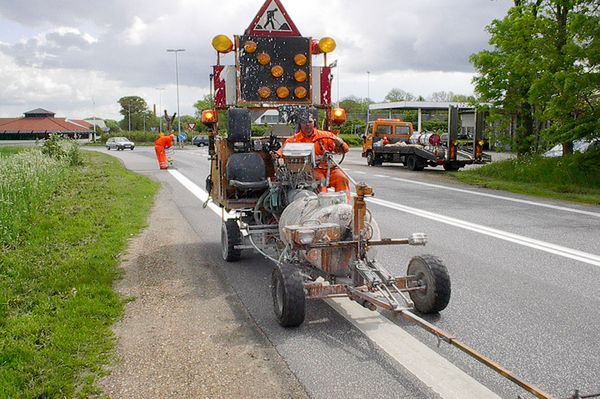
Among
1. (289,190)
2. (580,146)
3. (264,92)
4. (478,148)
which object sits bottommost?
(289,190)

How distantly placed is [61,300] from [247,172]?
2708mm

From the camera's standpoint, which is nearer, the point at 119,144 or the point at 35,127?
the point at 119,144

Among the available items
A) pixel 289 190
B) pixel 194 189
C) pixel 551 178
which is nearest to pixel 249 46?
pixel 289 190

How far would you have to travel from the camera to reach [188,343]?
5039mm

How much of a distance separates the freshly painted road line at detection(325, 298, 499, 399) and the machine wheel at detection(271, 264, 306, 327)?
0.58 m

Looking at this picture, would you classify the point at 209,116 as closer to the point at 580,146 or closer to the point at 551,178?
the point at 551,178

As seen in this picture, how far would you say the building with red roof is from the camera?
104 meters

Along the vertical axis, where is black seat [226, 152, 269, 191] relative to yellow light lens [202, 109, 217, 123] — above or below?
below

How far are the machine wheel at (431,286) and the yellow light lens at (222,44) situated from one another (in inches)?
163

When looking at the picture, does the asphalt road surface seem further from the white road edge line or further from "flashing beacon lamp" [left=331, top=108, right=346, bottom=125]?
"flashing beacon lamp" [left=331, top=108, right=346, bottom=125]

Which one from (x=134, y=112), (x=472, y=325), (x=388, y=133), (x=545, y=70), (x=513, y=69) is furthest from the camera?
Answer: (x=134, y=112)

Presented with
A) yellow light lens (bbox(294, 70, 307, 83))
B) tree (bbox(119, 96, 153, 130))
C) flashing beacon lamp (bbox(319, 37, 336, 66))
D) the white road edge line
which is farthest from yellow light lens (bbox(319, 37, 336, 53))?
tree (bbox(119, 96, 153, 130))

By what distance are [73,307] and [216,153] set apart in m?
3.20

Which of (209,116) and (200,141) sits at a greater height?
(209,116)
